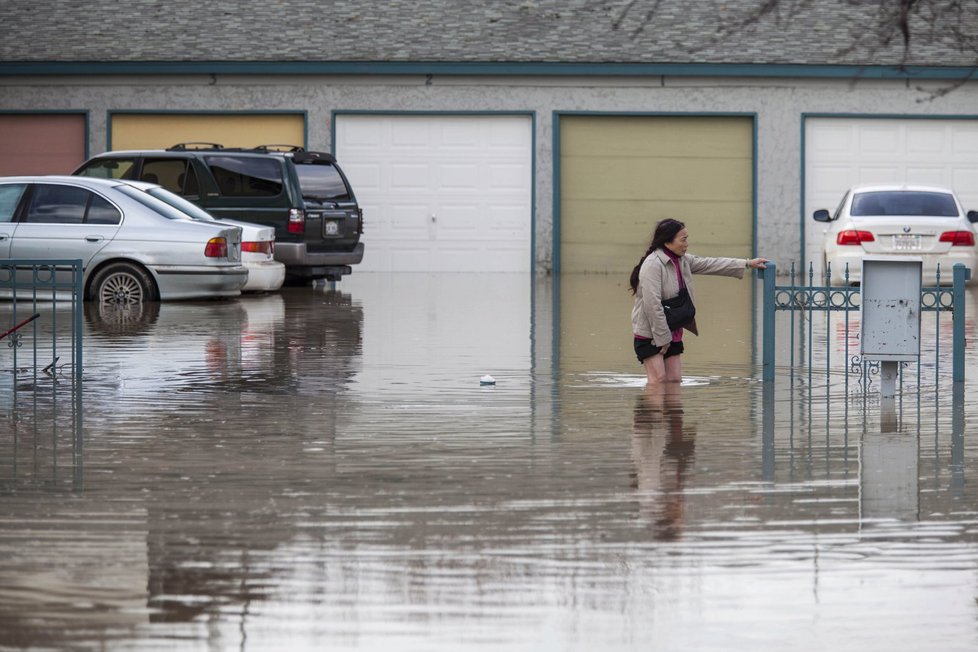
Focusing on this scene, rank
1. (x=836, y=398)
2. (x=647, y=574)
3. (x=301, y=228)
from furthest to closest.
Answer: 1. (x=301, y=228)
2. (x=836, y=398)
3. (x=647, y=574)

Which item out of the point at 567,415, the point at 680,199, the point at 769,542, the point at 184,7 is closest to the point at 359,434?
the point at 567,415

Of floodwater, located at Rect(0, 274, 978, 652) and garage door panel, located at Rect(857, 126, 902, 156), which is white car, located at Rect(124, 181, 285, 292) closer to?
floodwater, located at Rect(0, 274, 978, 652)

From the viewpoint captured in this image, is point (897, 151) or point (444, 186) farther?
point (444, 186)

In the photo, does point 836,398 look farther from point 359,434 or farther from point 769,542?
point 769,542

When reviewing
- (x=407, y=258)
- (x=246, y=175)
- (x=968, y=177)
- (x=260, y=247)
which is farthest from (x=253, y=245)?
(x=968, y=177)

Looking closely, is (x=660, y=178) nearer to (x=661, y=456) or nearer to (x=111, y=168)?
(x=111, y=168)

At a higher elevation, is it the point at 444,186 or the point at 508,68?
the point at 508,68

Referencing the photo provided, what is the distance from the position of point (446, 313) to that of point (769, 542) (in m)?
12.9

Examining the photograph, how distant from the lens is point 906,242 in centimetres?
2164

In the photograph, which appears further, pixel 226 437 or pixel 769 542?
pixel 226 437

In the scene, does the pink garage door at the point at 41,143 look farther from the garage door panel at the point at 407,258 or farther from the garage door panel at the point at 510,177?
the garage door panel at the point at 510,177

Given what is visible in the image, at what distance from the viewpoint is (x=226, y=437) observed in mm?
9539

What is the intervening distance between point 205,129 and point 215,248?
10.2 metres

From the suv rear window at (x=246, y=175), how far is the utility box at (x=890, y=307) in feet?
39.5
